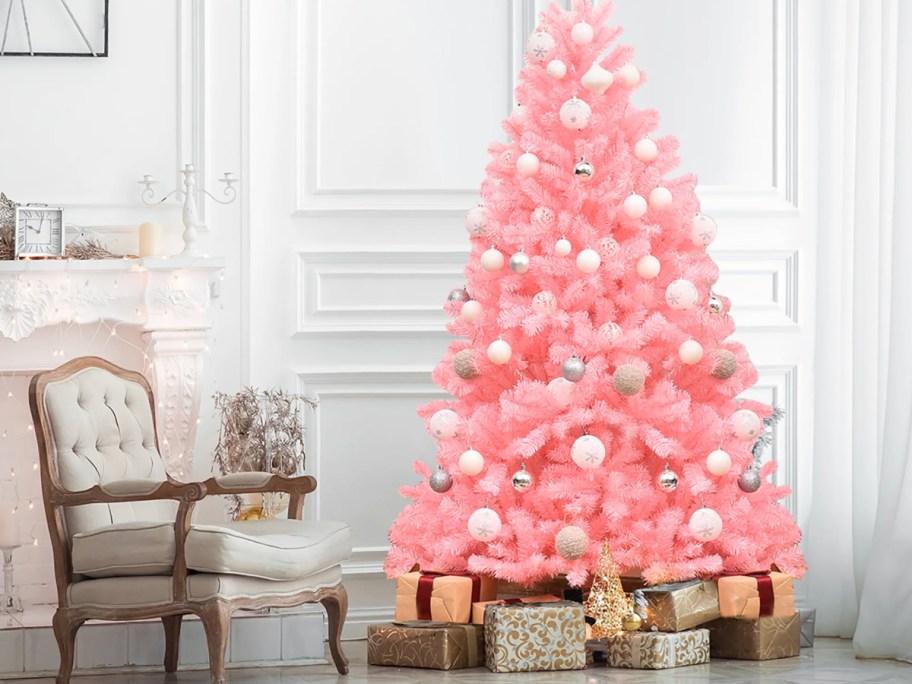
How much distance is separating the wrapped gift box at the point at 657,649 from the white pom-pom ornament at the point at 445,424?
786 millimetres

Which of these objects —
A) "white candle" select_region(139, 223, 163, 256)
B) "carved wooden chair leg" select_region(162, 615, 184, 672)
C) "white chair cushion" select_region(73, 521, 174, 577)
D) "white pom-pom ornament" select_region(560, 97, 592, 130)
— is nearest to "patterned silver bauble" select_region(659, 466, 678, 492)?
"white pom-pom ornament" select_region(560, 97, 592, 130)

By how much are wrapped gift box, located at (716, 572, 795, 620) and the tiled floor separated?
154 millimetres

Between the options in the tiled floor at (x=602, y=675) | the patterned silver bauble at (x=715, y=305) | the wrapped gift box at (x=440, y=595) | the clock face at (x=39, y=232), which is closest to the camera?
the tiled floor at (x=602, y=675)

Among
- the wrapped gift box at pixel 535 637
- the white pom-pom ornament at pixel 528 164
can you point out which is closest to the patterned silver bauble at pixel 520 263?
the white pom-pom ornament at pixel 528 164

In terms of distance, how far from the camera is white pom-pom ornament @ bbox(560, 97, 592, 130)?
3740 millimetres

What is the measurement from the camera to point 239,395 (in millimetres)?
4191

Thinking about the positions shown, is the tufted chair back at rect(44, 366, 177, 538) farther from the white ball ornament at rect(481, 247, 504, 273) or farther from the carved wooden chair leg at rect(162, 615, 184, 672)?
the white ball ornament at rect(481, 247, 504, 273)

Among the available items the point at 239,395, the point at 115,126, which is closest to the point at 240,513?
the point at 239,395

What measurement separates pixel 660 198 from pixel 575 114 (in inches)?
14.5

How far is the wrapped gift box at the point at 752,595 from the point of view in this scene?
374 cm

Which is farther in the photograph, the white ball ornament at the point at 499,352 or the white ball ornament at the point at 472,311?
the white ball ornament at the point at 472,311

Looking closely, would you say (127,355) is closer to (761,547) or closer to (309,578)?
(309,578)

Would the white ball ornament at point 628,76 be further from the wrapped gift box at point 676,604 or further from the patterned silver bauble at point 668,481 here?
the wrapped gift box at point 676,604

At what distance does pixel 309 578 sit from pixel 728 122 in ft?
7.93
